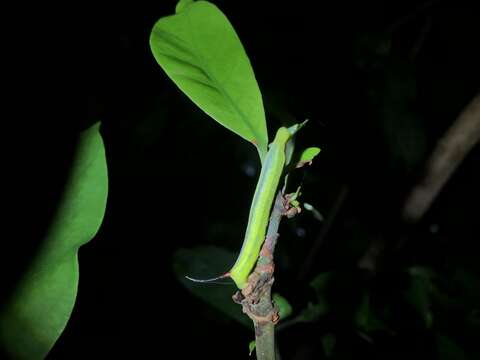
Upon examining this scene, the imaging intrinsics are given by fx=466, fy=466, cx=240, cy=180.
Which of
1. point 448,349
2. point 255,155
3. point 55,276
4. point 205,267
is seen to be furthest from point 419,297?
point 55,276

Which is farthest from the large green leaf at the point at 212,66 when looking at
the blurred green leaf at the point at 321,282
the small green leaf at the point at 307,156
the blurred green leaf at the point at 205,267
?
the blurred green leaf at the point at 321,282

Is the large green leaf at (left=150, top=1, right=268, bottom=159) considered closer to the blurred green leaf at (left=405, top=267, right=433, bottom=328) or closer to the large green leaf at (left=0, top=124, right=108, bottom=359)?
the large green leaf at (left=0, top=124, right=108, bottom=359)

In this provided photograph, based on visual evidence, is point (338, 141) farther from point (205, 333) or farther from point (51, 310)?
point (51, 310)

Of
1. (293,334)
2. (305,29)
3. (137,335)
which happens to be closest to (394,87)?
(305,29)

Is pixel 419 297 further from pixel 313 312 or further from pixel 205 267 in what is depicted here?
pixel 205 267

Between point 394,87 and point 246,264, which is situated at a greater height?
point 246,264

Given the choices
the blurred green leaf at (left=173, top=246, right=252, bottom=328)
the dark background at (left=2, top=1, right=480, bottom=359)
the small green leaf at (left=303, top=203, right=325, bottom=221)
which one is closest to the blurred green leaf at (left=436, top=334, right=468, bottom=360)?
the dark background at (left=2, top=1, right=480, bottom=359)
